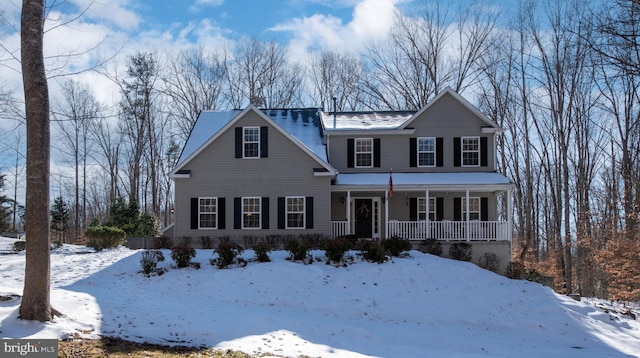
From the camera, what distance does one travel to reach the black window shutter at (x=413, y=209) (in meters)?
22.9

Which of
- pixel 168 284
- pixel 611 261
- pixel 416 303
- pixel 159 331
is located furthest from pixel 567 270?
pixel 159 331

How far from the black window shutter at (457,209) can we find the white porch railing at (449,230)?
56.1 inches

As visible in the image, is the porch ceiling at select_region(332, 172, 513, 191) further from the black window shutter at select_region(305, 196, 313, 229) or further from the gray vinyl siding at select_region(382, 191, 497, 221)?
the black window shutter at select_region(305, 196, 313, 229)

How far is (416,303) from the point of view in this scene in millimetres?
15156

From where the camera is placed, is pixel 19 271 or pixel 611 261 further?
pixel 611 261

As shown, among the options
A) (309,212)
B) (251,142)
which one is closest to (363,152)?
(309,212)

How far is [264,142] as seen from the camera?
2162 cm

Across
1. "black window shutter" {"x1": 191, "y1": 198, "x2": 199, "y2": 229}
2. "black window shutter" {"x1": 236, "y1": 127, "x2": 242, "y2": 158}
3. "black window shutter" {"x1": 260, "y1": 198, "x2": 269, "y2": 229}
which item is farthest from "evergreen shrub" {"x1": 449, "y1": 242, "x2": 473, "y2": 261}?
"black window shutter" {"x1": 191, "y1": 198, "x2": 199, "y2": 229}

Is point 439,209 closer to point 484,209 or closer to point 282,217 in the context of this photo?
point 484,209

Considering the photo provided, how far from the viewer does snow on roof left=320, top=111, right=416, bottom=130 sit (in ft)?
78.8

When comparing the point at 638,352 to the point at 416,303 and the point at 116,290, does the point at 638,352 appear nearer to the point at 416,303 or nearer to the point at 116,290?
the point at 416,303

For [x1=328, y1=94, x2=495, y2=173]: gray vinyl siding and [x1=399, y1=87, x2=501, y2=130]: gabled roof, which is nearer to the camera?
[x1=399, y1=87, x2=501, y2=130]: gabled roof

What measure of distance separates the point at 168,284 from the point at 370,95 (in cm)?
2455

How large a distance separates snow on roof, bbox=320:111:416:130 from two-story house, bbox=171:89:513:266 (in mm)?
253
